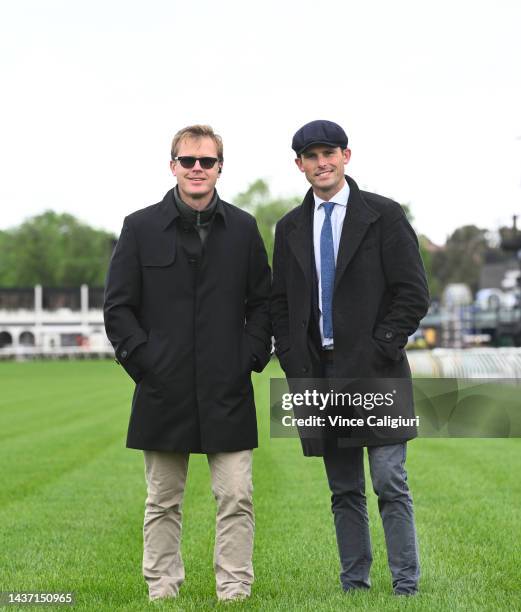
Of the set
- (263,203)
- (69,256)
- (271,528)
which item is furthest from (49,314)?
(271,528)

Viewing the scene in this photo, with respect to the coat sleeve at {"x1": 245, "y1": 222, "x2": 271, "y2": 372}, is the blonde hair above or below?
above

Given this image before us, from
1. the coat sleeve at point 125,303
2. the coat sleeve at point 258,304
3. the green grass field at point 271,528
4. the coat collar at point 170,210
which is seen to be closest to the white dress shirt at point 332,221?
the coat sleeve at point 258,304

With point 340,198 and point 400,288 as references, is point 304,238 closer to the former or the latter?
point 340,198

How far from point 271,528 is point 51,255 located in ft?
384

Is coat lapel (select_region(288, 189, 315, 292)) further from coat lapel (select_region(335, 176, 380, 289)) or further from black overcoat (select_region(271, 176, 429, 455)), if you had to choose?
coat lapel (select_region(335, 176, 380, 289))

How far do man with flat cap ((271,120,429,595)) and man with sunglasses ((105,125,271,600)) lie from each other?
230 mm

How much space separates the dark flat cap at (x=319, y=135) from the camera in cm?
614

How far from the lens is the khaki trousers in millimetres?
6160

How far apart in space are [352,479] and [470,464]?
8.09 m

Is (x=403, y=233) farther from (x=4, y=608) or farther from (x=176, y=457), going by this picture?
(x=4, y=608)

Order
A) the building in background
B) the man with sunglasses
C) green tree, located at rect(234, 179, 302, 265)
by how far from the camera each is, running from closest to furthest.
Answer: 1. the man with sunglasses
2. green tree, located at rect(234, 179, 302, 265)
3. the building in background

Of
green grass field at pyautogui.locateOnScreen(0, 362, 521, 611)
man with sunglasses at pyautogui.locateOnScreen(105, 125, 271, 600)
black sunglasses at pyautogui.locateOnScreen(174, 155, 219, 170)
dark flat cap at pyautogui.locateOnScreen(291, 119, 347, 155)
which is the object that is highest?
dark flat cap at pyautogui.locateOnScreen(291, 119, 347, 155)

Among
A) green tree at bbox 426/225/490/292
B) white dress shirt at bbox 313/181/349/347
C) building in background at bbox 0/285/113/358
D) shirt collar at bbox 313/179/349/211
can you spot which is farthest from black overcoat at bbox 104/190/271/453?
green tree at bbox 426/225/490/292

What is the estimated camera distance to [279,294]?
6340 mm
